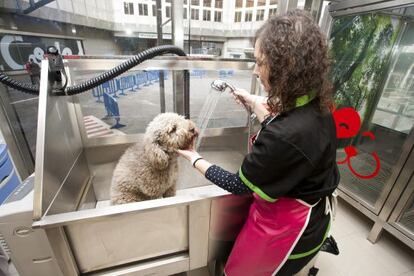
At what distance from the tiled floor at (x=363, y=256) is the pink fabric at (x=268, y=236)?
2.02ft

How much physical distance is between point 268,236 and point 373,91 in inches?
90.6

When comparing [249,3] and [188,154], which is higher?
[249,3]

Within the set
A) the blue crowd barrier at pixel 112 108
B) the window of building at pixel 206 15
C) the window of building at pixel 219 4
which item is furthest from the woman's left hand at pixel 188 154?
the window of building at pixel 219 4

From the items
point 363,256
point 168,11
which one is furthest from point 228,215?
point 168,11

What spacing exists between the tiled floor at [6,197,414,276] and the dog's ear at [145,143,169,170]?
823 mm

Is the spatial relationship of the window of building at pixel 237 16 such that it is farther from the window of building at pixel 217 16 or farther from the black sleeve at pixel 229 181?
the black sleeve at pixel 229 181

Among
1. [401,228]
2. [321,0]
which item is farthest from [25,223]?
[321,0]

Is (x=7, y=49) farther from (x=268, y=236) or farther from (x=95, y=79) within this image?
(x=268, y=236)

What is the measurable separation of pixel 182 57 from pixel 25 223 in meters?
1.14

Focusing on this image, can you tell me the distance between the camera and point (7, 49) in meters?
1.46

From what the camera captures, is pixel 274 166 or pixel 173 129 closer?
pixel 274 166

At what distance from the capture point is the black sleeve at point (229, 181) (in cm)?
75

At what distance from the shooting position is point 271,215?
788 mm

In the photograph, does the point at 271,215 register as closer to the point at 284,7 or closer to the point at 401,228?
the point at 401,228
